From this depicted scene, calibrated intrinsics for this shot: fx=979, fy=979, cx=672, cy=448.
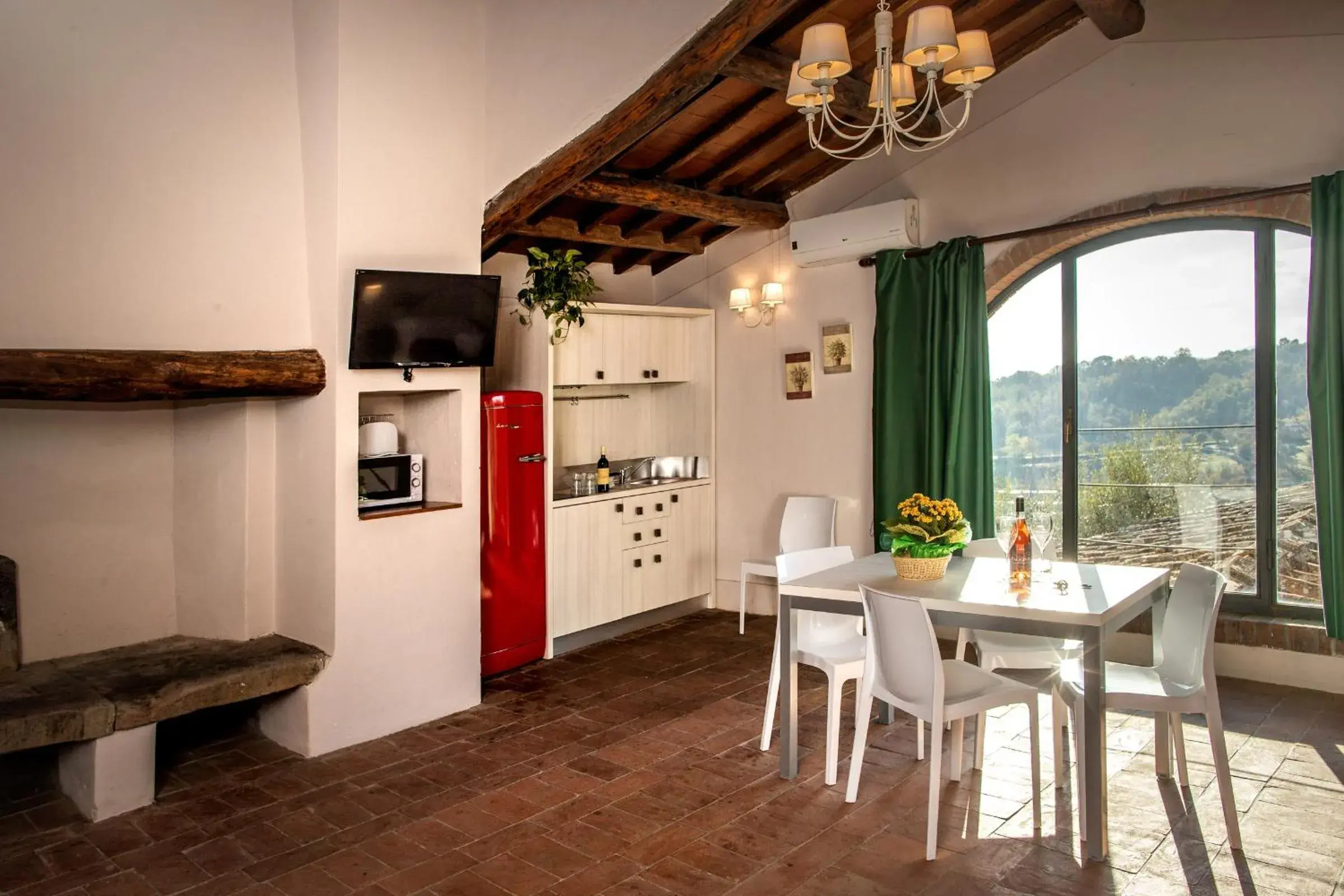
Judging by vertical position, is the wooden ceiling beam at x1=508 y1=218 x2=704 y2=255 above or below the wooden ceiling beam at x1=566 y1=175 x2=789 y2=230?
below

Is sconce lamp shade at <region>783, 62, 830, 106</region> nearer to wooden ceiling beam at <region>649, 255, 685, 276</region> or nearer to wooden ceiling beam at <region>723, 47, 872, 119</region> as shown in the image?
wooden ceiling beam at <region>723, 47, 872, 119</region>

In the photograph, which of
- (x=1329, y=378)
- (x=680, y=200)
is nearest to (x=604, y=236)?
(x=680, y=200)

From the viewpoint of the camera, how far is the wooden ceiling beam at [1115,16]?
448cm

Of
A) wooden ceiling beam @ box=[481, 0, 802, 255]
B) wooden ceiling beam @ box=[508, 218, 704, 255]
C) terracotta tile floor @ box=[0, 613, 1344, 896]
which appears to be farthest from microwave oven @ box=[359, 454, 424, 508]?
wooden ceiling beam @ box=[508, 218, 704, 255]

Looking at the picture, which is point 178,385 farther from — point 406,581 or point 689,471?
point 689,471

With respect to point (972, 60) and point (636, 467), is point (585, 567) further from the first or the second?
point (972, 60)

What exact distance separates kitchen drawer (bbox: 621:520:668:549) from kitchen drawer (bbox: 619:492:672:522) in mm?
30

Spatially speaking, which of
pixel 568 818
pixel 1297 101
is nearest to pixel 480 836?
pixel 568 818

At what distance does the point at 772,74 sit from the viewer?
4.43 metres

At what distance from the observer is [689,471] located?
6582mm

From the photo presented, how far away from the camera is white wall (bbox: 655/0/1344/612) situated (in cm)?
450

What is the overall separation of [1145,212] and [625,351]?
2894 mm

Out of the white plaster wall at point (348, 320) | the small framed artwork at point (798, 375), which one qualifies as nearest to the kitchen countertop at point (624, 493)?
the small framed artwork at point (798, 375)

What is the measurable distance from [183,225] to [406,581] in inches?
67.8
